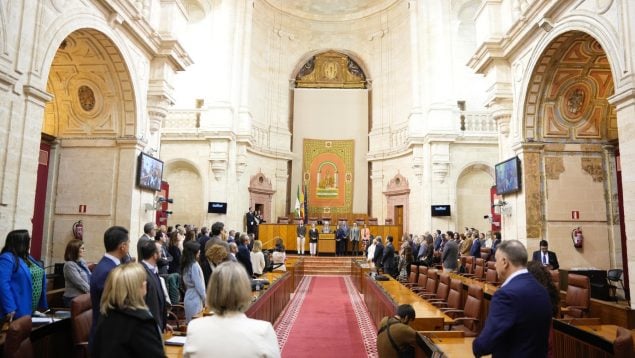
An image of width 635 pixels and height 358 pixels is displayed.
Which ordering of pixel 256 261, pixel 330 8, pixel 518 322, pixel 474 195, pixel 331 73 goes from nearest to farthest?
pixel 518 322 → pixel 256 261 → pixel 474 195 → pixel 330 8 → pixel 331 73

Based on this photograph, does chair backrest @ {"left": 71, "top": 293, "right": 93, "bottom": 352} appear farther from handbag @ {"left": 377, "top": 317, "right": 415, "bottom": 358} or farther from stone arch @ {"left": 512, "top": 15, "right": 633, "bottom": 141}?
stone arch @ {"left": 512, "top": 15, "right": 633, "bottom": 141}

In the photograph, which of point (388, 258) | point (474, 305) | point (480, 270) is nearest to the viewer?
point (474, 305)

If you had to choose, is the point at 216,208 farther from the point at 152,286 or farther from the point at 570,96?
the point at 152,286

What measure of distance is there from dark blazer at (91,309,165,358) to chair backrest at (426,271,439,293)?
5221 mm

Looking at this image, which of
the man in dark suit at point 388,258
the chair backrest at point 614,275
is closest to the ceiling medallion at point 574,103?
the chair backrest at point 614,275

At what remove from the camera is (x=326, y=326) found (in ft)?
22.0

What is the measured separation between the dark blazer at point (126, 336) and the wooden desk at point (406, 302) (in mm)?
2890

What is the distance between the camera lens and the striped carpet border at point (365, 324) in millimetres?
5497

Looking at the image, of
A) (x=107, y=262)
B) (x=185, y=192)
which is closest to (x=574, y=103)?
(x=107, y=262)

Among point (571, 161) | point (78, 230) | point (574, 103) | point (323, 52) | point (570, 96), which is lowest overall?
point (78, 230)

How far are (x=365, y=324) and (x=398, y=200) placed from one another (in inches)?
424

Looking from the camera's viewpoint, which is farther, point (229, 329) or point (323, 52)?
point (323, 52)

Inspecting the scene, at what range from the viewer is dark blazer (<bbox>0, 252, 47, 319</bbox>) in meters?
3.46

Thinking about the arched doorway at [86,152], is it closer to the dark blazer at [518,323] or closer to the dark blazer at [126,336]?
the dark blazer at [126,336]
